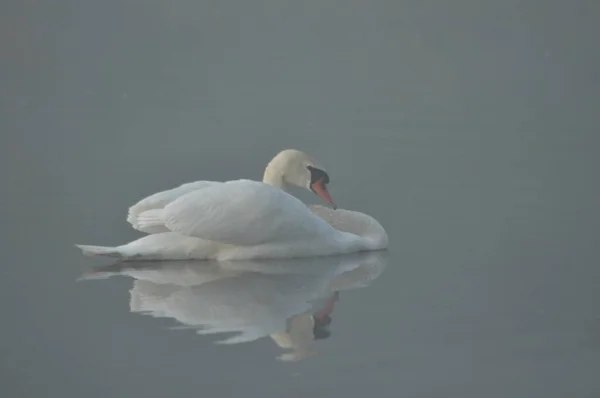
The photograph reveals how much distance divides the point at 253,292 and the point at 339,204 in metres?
2.76

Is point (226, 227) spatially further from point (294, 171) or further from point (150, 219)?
point (294, 171)

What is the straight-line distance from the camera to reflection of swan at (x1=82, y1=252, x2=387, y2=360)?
20.4 ft

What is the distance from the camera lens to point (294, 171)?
26.8 ft

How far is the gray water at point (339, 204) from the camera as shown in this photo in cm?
565

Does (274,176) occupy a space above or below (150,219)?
above

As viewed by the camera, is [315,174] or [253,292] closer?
[253,292]

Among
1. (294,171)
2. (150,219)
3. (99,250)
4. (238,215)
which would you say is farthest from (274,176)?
(99,250)

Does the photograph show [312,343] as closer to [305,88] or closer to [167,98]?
[167,98]

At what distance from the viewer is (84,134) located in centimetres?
1359

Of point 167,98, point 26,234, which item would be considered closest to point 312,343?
point 26,234

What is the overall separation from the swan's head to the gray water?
0.57 meters

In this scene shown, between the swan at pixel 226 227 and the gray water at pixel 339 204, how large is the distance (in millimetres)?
229

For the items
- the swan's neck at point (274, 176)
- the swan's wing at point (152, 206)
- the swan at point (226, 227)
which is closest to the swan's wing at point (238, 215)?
the swan at point (226, 227)

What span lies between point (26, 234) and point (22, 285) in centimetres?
125
